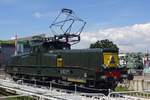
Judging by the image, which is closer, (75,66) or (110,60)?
(110,60)

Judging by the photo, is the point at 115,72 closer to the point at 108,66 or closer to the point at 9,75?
the point at 108,66

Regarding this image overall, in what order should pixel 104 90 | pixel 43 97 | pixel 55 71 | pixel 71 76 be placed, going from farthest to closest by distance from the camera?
pixel 55 71
pixel 71 76
pixel 104 90
pixel 43 97

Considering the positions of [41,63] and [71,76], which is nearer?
[71,76]

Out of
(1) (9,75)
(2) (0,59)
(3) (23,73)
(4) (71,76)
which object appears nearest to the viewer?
(4) (71,76)

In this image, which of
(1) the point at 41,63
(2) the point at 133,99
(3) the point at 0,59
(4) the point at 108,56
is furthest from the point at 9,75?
(3) the point at 0,59

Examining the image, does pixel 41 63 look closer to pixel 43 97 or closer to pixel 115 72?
pixel 115 72

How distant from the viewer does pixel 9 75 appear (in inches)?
1406

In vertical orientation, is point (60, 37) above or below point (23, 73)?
above

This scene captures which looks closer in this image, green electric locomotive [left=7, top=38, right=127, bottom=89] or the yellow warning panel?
green electric locomotive [left=7, top=38, right=127, bottom=89]

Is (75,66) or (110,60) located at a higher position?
(110,60)

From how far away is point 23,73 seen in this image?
101 feet

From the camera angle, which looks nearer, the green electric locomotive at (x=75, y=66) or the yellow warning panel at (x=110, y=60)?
the green electric locomotive at (x=75, y=66)

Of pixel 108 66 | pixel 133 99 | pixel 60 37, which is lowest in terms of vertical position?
pixel 133 99

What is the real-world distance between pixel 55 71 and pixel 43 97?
7.04 metres
